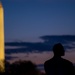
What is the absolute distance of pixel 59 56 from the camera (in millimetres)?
9984

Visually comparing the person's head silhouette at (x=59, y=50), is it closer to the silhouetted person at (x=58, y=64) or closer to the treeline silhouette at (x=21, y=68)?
the silhouetted person at (x=58, y=64)

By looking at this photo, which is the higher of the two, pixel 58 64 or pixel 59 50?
pixel 59 50

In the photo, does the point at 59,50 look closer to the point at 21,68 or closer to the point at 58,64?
the point at 58,64

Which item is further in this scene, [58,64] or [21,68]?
[21,68]

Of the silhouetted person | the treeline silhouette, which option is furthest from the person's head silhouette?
the treeline silhouette

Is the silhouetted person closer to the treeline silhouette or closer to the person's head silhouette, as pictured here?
the person's head silhouette

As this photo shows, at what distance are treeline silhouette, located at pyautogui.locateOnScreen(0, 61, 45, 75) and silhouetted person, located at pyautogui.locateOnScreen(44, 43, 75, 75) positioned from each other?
4767cm

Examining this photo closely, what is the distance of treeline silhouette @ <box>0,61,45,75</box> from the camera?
2341 inches

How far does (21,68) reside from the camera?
63281 millimetres

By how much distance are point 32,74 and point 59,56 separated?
47.2m

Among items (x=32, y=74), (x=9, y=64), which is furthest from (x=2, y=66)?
(x=32, y=74)

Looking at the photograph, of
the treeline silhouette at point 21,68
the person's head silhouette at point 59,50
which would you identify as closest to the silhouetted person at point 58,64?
the person's head silhouette at point 59,50

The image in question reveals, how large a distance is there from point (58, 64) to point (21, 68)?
53536mm

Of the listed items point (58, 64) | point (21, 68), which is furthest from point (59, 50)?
point (21, 68)
